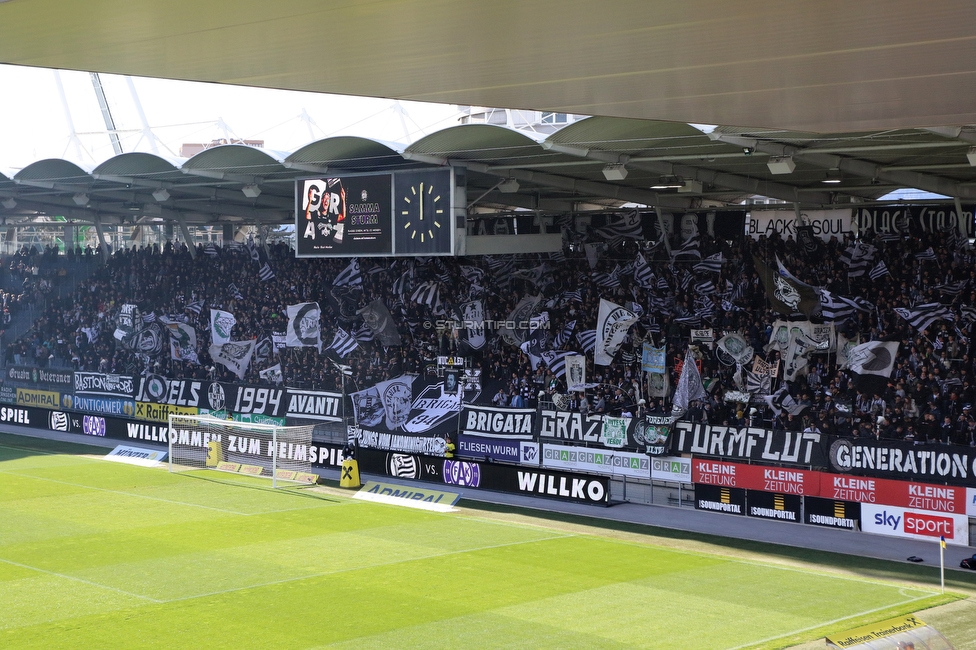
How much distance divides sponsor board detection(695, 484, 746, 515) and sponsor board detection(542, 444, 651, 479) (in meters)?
1.51

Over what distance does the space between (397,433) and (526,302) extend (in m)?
6.42

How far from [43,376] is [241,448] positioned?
47.0 feet

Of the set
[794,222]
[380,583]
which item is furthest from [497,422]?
[380,583]

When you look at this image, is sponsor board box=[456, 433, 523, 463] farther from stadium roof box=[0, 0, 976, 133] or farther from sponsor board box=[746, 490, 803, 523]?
stadium roof box=[0, 0, 976, 133]

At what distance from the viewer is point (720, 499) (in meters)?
23.6

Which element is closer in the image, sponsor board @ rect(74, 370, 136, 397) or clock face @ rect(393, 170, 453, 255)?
clock face @ rect(393, 170, 453, 255)

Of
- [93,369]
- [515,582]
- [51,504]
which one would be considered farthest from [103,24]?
[93,369]

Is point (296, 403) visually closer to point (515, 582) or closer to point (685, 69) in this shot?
point (515, 582)

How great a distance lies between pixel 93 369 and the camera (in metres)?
42.9

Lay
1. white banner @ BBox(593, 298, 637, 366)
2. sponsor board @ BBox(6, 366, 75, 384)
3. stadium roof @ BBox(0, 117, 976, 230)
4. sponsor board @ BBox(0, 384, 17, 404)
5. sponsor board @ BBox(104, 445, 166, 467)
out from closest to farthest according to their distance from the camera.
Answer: stadium roof @ BBox(0, 117, 976, 230)
white banner @ BBox(593, 298, 637, 366)
sponsor board @ BBox(104, 445, 166, 467)
sponsor board @ BBox(6, 366, 75, 384)
sponsor board @ BBox(0, 384, 17, 404)

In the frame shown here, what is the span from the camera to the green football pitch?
14586 millimetres

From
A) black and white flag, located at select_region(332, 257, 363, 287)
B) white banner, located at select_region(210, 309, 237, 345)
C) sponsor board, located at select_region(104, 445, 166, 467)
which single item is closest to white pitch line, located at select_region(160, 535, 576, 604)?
sponsor board, located at select_region(104, 445, 166, 467)

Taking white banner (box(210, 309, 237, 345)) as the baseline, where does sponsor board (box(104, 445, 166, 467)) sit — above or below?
below

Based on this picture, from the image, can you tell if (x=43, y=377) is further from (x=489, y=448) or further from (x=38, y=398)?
(x=489, y=448)
